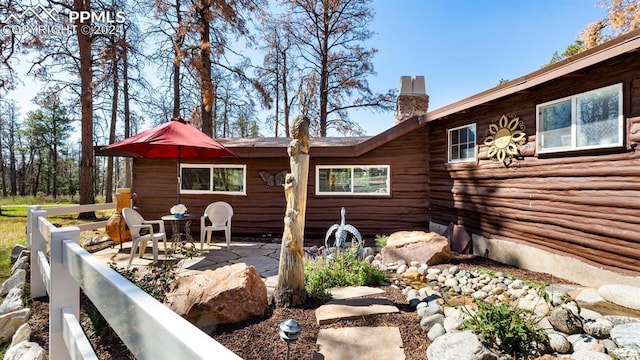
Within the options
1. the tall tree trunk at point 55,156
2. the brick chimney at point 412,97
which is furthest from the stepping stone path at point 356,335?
the tall tree trunk at point 55,156

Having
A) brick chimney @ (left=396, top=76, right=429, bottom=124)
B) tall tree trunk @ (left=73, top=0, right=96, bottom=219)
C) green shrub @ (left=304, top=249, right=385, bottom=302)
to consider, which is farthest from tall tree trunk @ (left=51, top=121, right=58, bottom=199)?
green shrub @ (left=304, top=249, right=385, bottom=302)

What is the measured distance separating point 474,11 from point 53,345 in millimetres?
11055

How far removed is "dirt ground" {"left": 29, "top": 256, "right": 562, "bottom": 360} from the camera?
90.4 inches

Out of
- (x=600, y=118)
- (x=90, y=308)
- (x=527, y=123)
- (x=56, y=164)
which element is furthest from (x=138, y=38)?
(x=56, y=164)

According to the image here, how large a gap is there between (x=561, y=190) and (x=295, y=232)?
3.77 m

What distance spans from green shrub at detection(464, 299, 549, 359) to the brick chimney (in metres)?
7.10

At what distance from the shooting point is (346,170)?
23.9ft

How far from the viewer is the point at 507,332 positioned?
216cm

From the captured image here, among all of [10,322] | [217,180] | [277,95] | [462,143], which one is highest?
[277,95]

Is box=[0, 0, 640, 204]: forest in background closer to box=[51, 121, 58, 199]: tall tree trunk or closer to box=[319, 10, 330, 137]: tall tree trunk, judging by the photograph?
box=[319, 10, 330, 137]: tall tree trunk

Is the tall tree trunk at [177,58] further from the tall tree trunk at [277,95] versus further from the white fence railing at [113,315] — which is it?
the white fence railing at [113,315]

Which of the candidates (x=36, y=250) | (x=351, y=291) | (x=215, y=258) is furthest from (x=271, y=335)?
(x=215, y=258)

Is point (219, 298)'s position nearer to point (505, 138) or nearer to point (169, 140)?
point (169, 140)

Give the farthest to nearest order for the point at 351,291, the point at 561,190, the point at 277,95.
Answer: the point at 277,95, the point at 561,190, the point at 351,291
